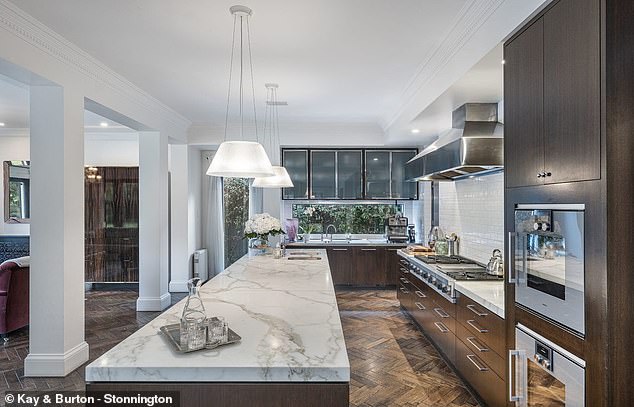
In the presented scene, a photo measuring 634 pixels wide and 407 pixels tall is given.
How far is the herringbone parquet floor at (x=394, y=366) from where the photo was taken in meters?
A: 3.13

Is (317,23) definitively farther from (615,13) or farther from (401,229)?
(401,229)

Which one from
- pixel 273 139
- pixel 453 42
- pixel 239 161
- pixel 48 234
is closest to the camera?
pixel 239 161

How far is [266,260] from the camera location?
4.24 meters

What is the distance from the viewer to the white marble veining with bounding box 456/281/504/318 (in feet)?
8.64

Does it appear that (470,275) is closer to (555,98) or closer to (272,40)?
(555,98)

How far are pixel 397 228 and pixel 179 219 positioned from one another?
12.0 ft

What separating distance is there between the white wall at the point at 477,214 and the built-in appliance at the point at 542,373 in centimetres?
171

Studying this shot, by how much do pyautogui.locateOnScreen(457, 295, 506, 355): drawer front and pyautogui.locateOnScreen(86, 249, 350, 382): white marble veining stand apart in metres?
1.07

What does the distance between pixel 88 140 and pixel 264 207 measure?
3200 millimetres

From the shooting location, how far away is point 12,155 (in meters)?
6.96

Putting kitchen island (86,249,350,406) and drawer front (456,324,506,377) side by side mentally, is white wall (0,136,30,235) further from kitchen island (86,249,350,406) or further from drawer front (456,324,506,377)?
drawer front (456,324,506,377)

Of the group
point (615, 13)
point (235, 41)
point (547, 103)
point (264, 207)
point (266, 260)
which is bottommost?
point (266, 260)

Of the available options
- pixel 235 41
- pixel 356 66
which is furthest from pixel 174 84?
pixel 356 66

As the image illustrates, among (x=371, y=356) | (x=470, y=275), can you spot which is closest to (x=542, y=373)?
(x=470, y=275)
